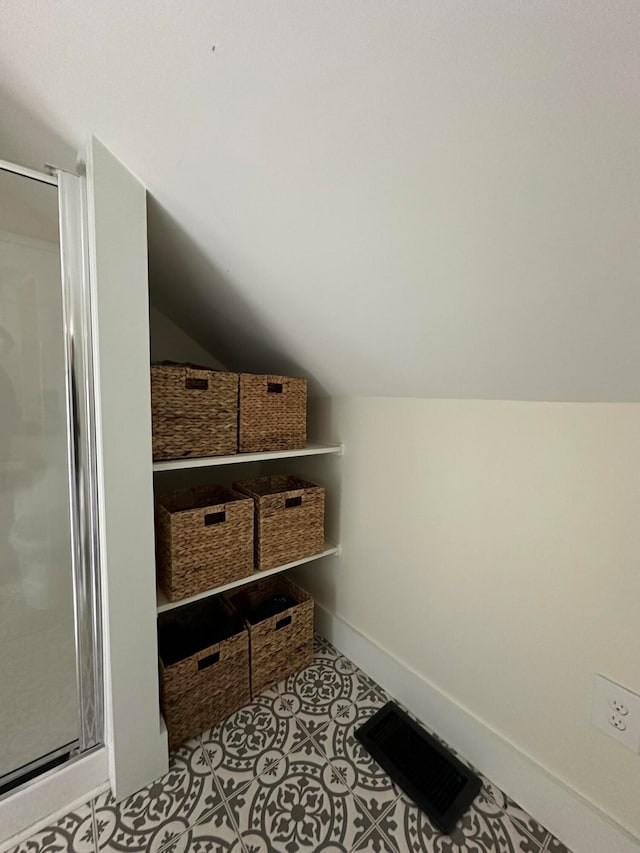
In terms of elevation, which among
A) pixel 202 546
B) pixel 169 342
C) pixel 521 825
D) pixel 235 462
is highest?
pixel 169 342

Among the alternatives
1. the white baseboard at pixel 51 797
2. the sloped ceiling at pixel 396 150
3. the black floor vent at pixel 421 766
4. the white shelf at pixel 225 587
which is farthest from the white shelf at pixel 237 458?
the black floor vent at pixel 421 766

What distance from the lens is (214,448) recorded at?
41.6 inches

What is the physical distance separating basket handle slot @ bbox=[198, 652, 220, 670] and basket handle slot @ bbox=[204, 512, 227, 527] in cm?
39

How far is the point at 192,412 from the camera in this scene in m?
1.00

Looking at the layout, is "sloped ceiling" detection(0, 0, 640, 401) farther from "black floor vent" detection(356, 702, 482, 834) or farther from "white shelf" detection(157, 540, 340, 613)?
"black floor vent" detection(356, 702, 482, 834)

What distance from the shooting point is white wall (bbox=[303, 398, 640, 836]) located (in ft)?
2.45

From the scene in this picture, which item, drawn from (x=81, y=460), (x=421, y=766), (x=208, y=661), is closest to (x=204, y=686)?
(x=208, y=661)

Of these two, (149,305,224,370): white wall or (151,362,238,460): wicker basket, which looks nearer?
(151,362,238,460): wicker basket

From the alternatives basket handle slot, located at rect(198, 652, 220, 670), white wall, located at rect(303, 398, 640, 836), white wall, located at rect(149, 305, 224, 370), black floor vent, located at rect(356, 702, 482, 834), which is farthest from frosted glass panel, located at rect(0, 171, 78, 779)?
white wall, located at rect(303, 398, 640, 836)

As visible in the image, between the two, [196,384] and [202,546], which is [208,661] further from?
[196,384]

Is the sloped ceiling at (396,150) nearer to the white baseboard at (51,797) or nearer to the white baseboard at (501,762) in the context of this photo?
the white baseboard at (501,762)

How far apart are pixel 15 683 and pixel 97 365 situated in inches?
43.2

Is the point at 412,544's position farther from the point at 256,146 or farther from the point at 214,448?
the point at 256,146

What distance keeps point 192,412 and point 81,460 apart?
29 centimetres
